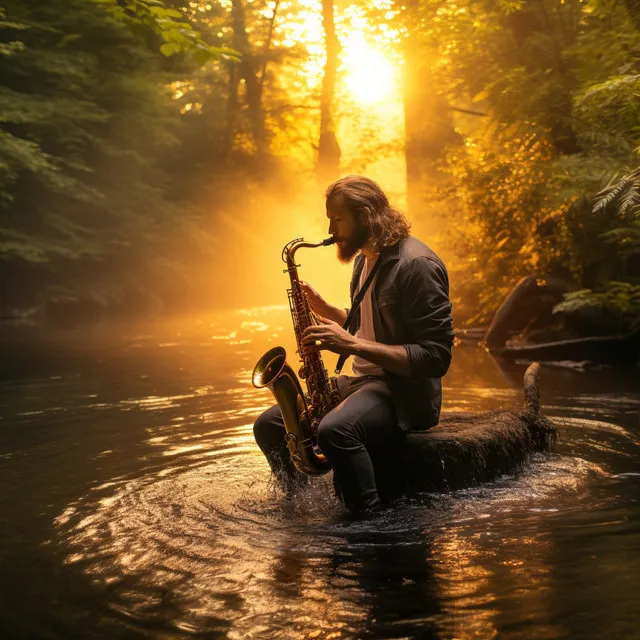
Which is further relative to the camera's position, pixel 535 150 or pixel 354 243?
pixel 535 150

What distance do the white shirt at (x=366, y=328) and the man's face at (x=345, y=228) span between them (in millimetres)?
175

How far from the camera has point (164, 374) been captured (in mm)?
14008

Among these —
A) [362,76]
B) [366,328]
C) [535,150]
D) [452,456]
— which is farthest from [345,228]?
[362,76]

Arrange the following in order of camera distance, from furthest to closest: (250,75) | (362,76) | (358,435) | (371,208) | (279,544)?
(250,75) → (362,76) → (371,208) → (358,435) → (279,544)

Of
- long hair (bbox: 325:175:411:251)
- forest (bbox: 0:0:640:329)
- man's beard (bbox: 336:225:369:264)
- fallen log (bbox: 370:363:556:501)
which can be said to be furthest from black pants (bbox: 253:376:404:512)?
forest (bbox: 0:0:640:329)

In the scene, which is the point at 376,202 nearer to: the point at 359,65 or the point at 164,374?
the point at 164,374

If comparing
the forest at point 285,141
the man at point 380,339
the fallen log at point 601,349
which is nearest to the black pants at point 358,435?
the man at point 380,339

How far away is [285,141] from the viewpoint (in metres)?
40.8

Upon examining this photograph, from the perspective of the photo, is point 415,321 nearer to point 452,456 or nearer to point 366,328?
point 366,328

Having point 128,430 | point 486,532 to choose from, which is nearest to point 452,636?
point 486,532

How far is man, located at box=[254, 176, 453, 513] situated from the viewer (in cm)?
552

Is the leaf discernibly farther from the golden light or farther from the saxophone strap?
the golden light

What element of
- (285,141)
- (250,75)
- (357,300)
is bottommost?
(357,300)

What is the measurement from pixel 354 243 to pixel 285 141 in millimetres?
35674
